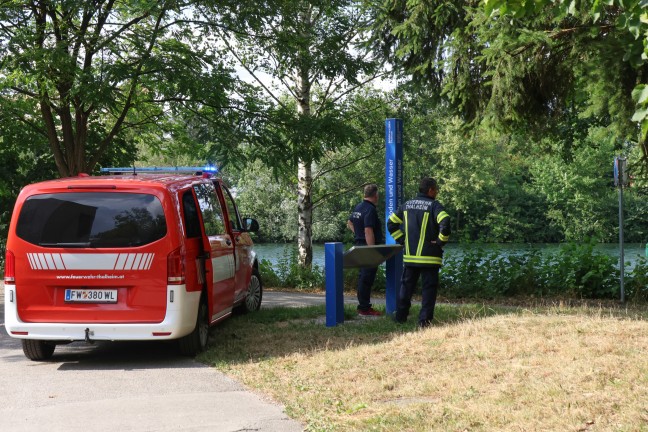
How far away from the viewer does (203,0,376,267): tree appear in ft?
51.9

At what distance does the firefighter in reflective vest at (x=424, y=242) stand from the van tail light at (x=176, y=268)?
2818mm

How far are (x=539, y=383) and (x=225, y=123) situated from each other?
1111cm

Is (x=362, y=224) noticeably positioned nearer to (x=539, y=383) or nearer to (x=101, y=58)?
(x=539, y=383)

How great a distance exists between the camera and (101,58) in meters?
14.7

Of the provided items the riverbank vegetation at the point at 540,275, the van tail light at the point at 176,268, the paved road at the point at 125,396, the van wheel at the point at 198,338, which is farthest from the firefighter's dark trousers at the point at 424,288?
the riverbank vegetation at the point at 540,275

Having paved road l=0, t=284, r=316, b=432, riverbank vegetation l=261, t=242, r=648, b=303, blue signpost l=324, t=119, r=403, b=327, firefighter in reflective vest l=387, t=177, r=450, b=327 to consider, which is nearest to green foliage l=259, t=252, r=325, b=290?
riverbank vegetation l=261, t=242, r=648, b=303

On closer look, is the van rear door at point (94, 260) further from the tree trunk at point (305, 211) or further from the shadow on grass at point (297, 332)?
the tree trunk at point (305, 211)

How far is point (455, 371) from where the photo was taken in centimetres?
687

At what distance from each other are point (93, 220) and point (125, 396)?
7.27 feet

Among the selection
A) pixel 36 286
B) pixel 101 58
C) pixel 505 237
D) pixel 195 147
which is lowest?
pixel 505 237

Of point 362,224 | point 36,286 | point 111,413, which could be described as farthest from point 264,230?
point 111,413

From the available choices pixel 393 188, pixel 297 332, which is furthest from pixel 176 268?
pixel 393 188

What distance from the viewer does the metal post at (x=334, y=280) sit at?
10.1m

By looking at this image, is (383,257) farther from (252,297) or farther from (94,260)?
(94,260)
